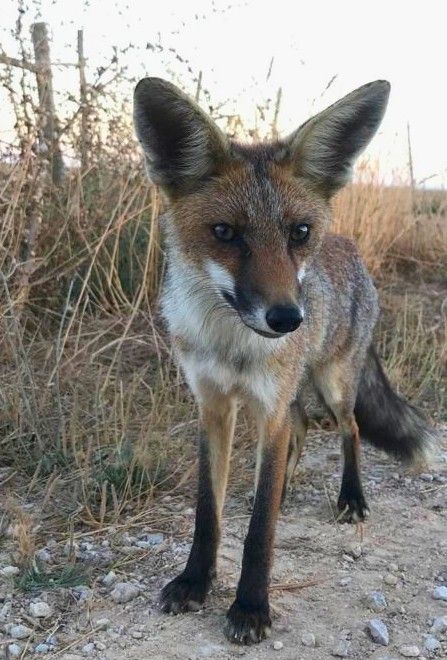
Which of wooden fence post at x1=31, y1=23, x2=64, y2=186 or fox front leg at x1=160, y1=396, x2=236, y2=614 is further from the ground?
wooden fence post at x1=31, y1=23, x2=64, y2=186

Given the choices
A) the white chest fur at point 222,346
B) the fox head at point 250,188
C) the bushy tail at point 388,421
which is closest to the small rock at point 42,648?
the white chest fur at point 222,346

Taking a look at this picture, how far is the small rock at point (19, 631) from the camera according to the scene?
2.46 metres

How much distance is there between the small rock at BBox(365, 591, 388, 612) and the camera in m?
2.72

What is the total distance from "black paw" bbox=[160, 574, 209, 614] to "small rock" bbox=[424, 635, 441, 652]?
0.84m

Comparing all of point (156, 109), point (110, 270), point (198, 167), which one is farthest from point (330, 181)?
point (110, 270)

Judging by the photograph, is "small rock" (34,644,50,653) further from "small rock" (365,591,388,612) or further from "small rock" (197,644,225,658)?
"small rock" (365,591,388,612)

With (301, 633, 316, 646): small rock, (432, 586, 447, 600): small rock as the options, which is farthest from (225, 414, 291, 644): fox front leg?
(432, 586, 447, 600): small rock

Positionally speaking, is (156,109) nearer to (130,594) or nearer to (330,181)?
(330,181)

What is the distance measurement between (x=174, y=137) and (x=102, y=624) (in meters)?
1.82

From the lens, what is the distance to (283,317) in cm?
223

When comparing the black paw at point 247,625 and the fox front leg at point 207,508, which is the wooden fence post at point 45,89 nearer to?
the fox front leg at point 207,508

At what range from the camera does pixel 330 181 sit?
2904mm

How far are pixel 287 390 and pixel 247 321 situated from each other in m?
0.62

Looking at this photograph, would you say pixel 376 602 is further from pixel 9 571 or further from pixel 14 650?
pixel 9 571
